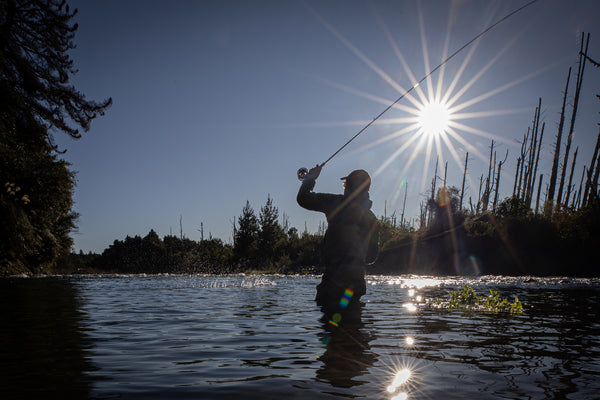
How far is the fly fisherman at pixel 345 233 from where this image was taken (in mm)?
8461

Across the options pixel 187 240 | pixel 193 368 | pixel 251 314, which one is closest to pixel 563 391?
pixel 193 368

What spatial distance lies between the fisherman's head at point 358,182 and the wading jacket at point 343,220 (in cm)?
11

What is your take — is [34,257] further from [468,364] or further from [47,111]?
[468,364]

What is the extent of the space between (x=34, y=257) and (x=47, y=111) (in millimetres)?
25476

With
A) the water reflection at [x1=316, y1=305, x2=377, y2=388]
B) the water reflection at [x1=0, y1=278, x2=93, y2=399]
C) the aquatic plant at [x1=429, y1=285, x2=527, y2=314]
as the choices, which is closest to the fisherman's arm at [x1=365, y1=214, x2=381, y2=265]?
the water reflection at [x1=316, y1=305, x2=377, y2=388]

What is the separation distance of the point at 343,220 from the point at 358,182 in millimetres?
884

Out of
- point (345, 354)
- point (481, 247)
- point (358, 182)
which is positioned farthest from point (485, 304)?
point (481, 247)

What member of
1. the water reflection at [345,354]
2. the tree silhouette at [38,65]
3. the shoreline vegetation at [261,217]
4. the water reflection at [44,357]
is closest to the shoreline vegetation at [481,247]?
the shoreline vegetation at [261,217]

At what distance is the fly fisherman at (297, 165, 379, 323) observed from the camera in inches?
333

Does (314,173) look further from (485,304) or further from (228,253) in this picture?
(228,253)

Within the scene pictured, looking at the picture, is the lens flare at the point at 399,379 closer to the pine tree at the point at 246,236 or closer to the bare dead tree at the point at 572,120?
the bare dead tree at the point at 572,120

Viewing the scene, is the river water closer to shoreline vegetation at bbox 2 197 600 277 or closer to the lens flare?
the lens flare

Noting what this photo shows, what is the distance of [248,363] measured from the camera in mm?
4219

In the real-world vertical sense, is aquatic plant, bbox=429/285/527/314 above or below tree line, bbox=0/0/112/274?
below
